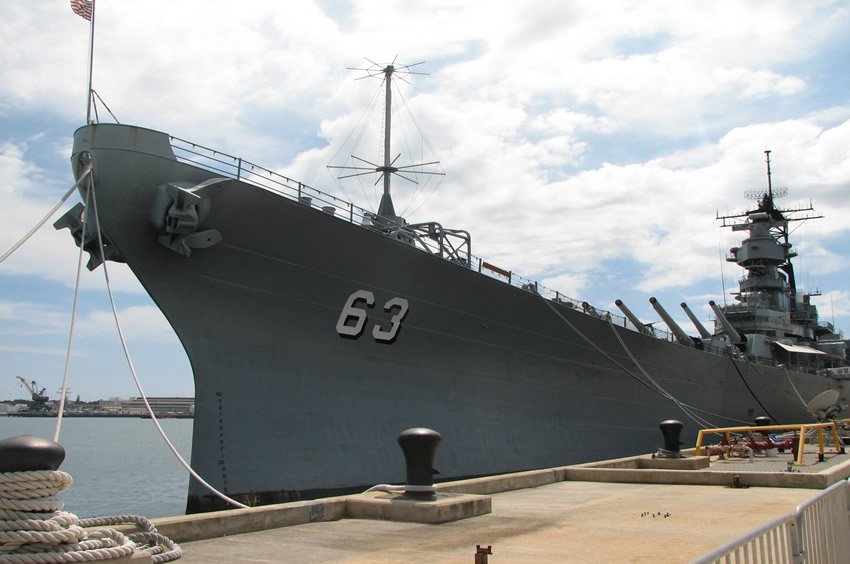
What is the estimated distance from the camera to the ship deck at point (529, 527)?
14.1 ft

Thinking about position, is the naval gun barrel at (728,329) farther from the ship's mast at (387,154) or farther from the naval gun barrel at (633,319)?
the ship's mast at (387,154)

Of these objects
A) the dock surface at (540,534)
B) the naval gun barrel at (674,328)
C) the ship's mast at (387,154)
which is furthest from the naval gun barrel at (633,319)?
the dock surface at (540,534)

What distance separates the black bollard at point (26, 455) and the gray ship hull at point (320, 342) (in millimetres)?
6487

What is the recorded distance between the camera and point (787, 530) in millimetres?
3271

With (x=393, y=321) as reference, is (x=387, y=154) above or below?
above

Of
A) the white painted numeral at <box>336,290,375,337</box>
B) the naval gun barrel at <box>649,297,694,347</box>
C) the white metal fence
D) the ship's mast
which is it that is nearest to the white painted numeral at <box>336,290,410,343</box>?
the white painted numeral at <box>336,290,375,337</box>

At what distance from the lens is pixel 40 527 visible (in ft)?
10.2

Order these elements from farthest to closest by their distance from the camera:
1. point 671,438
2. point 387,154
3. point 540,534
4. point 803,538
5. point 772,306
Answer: point 772,306
point 387,154
point 671,438
point 540,534
point 803,538

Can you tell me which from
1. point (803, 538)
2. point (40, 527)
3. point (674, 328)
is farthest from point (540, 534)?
point (674, 328)

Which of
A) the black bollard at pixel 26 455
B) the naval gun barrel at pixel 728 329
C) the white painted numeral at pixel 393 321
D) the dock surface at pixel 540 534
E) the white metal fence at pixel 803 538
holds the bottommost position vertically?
the dock surface at pixel 540 534

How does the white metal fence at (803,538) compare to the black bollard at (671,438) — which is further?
the black bollard at (671,438)

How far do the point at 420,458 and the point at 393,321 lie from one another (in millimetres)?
6731

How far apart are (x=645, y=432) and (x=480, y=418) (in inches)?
316

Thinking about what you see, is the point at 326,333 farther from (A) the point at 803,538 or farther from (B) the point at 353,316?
(A) the point at 803,538
